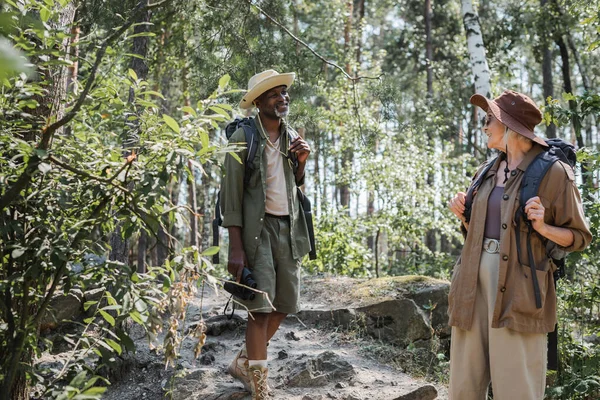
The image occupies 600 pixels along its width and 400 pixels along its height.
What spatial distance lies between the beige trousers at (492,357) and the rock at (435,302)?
10.1ft

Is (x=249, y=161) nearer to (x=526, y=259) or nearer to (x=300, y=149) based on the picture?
(x=300, y=149)

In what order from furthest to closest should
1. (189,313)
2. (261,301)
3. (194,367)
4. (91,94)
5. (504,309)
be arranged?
(189,313) < (194,367) < (261,301) < (504,309) < (91,94)

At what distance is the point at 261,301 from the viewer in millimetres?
4309

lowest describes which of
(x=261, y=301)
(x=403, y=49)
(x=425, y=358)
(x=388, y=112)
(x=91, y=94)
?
(x=425, y=358)

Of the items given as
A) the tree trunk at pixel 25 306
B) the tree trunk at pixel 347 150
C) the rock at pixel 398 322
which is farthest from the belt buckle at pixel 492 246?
the tree trunk at pixel 347 150

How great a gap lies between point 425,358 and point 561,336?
4.19ft

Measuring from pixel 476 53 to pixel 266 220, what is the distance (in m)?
6.36

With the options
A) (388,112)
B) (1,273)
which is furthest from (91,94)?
(388,112)

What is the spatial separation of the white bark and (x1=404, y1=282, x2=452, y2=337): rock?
3704mm

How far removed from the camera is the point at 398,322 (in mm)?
6645

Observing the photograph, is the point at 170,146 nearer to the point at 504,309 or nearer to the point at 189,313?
the point at 504,309

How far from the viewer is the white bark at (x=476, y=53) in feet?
31.2

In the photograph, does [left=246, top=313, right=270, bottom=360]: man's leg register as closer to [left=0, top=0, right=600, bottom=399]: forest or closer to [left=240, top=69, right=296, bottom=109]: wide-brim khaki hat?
[left=0, top=0, right=600, bottom=399]: forest

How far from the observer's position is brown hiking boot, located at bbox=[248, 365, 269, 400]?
438 cm
